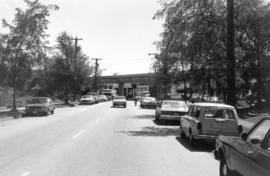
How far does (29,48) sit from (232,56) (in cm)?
1964

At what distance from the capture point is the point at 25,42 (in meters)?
35.2

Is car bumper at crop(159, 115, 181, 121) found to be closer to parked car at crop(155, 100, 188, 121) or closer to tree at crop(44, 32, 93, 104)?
parked car at crop(155, 100, 188, 121)

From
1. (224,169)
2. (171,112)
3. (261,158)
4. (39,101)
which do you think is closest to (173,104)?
(171,112)

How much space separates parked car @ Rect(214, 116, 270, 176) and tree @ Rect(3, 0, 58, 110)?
28523 millimetres

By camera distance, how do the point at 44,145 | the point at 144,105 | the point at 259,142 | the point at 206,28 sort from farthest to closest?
the point at 144,105
the point at 206,28
the point at 44,145
the point at 259,142

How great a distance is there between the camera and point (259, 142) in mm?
6035

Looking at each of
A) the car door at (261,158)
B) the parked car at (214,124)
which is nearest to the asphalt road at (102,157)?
the parked car at (214,124)

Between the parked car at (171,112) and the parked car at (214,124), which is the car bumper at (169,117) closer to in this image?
the parked car at (171,112)

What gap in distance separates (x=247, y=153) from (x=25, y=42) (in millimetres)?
31330

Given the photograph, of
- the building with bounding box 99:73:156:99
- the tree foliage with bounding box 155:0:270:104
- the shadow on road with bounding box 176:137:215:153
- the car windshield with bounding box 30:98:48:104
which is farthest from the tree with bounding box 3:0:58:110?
the building with bounding box 99:73:156:99

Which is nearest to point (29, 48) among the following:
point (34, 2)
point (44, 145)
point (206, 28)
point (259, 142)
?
point (34, 2)

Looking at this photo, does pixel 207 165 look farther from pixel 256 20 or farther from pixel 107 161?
pixel 256 20

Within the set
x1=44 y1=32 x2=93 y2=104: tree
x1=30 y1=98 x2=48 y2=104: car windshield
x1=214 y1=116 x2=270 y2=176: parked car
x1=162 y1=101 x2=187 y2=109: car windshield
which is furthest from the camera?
x1=44 y1=32 x2=93 y2=104: tree

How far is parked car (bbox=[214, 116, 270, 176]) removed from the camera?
220 inches
